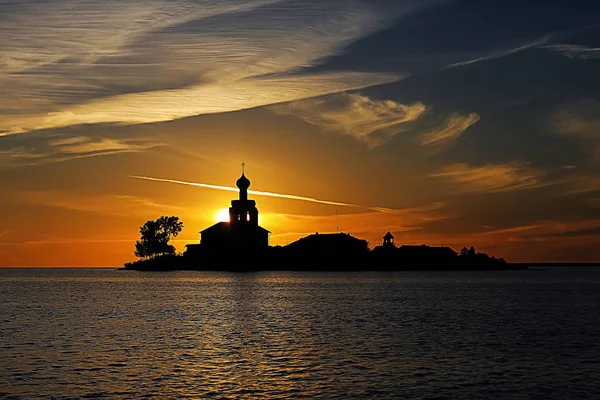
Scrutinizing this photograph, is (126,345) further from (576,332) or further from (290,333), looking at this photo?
(576,332)

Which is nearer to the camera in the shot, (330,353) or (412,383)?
(412,383)

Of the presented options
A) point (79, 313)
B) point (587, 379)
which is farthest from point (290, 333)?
point (79, 313)

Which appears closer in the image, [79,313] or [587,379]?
[587,379]

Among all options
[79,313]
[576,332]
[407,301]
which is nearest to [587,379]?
[576,332]

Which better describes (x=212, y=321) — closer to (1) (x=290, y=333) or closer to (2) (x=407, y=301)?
(1) (x=290, y=333)

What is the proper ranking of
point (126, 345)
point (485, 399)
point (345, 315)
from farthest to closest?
point (345, 315) < point (126, 345) < point (485, 399)

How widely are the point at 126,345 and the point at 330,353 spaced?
15.2 meters

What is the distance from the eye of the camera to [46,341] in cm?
5850

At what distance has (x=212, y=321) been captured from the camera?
7806 cm

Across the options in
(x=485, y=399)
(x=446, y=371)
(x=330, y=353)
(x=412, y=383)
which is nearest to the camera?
(x=485, y=399)

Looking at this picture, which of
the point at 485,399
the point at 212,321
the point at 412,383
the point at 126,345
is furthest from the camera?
the point at 212,321

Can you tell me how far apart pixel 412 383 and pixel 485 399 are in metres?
4.94

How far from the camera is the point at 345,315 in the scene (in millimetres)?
86250

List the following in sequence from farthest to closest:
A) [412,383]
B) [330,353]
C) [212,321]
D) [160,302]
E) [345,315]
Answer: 1. [160,302]
2. [345,315]
3. [212,321]
4. [330,353]
5. [412,383]
